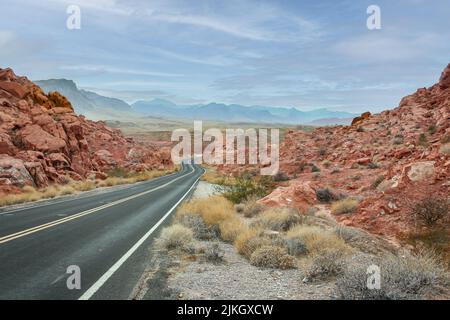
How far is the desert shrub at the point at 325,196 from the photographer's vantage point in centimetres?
1941

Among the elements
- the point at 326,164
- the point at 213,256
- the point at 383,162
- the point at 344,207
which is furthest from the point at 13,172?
the point at 383,162

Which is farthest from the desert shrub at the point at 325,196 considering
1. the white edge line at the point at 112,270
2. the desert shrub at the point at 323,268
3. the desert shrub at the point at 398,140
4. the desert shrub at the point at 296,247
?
the desert shrub at the point at 398,140

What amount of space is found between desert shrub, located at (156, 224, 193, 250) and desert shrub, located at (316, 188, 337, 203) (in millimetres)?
10042

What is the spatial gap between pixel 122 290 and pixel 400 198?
11151mm

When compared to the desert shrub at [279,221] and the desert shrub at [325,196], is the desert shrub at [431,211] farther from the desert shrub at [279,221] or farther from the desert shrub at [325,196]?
the desert shrub at [325,196]

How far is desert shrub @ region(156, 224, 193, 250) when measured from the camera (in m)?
10.2

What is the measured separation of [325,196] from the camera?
19500 millimetres

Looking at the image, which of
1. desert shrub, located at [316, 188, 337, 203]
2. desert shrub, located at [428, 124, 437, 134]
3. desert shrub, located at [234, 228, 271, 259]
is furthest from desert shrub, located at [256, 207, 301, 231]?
desert shrub, located at [428, 124, 437, 134]

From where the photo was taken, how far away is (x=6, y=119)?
33.7 metres

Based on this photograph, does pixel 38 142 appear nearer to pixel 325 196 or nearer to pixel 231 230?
pixel 325 196

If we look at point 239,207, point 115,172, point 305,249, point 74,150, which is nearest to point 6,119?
point 74,150

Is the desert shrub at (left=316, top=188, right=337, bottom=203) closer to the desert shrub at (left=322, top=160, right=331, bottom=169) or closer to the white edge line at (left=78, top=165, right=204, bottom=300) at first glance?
the white edge line at (left=78, top=165, right=204, bottom=300)

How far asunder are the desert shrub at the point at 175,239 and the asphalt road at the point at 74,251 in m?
0.44
